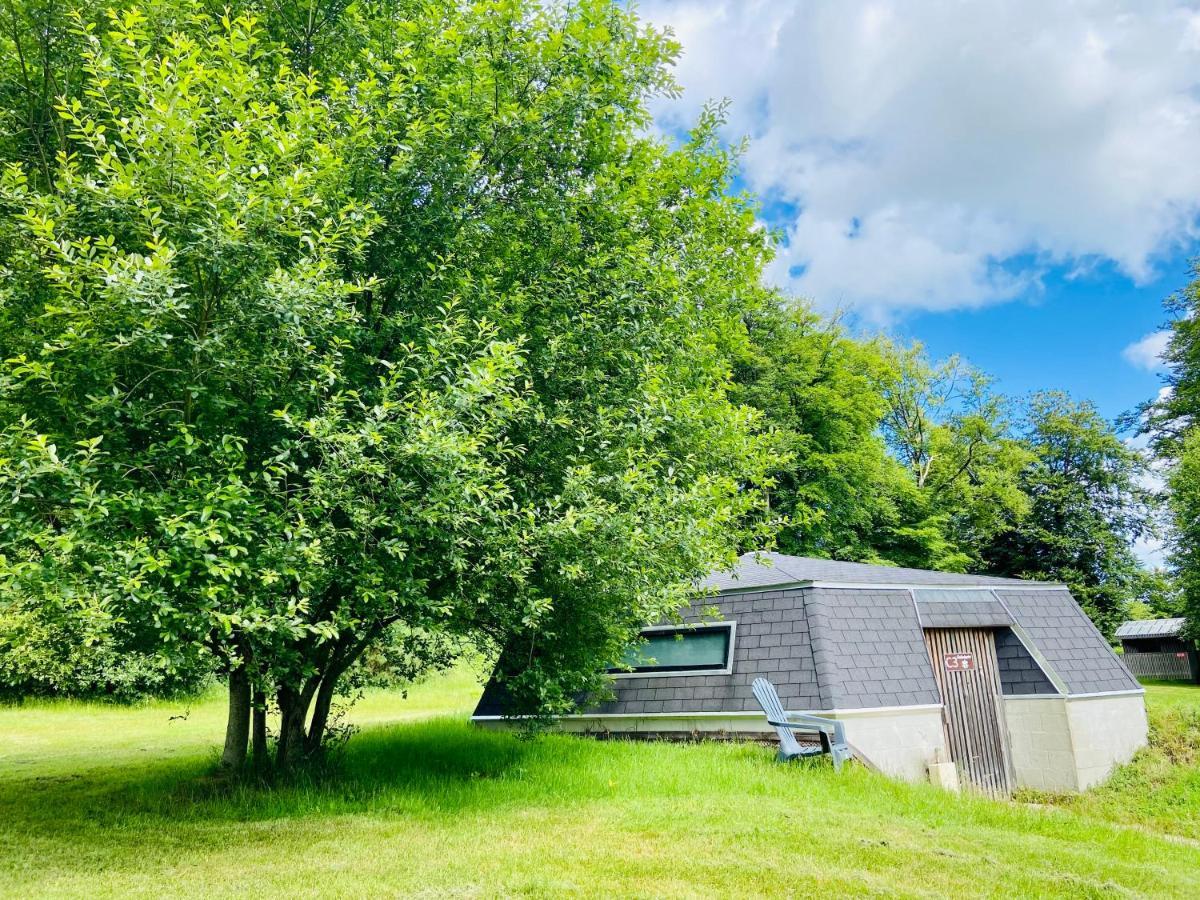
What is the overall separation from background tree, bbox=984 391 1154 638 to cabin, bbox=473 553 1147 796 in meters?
21.7

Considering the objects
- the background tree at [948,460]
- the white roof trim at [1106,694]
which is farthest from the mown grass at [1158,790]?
the background tree at [948,460]

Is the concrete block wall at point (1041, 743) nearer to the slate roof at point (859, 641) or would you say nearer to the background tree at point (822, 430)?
the slate roof at point (859, 641)

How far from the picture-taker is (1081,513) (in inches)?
1334

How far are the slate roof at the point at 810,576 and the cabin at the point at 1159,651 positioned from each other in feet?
76.2

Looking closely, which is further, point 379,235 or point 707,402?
point 707,402

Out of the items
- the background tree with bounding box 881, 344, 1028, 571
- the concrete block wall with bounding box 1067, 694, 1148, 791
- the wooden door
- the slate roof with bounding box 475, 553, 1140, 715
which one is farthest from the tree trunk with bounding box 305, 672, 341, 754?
the background tree with bounding box 881, 344, 1028, 571

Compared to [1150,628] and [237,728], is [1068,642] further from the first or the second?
[1150,628]

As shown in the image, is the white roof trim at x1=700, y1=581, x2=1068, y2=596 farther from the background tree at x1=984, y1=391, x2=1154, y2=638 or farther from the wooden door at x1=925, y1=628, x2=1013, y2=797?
the background tree at x1=984, y1=391, x2=1154, y2=638

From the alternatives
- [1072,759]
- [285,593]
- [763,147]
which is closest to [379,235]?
[285,593]

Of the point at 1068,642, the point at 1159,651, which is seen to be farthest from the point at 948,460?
the point at 1068,642

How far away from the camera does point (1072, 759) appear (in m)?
12.7

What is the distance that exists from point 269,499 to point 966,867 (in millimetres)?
6255

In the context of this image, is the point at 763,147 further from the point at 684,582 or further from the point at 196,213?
the point at 196,213

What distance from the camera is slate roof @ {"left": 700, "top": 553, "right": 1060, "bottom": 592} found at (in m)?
12.7
